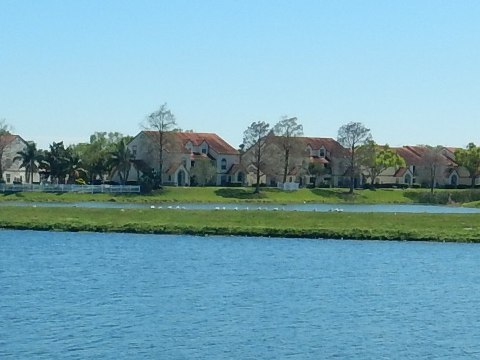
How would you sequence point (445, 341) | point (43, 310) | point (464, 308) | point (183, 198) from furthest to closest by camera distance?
1. point (183, 198)
2. point (464, 308)
3. point (43, 310)
4. point (445, 341)

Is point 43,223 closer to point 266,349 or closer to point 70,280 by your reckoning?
point 70,280

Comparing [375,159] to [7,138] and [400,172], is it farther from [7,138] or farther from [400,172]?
[7,138]

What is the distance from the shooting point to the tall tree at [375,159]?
127062 mm

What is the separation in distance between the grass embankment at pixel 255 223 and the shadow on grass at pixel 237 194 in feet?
128

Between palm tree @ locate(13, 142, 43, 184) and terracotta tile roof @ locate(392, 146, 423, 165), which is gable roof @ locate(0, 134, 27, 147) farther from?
terracotta tile roof @ locate(392, 146, 423, 165)

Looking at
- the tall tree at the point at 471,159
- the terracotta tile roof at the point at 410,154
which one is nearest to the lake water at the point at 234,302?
the tall tree at the point at 471,159

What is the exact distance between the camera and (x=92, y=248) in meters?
46.8

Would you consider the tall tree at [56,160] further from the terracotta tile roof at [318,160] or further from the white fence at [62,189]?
the terracotta tile roof at [318,160]

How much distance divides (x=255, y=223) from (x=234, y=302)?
29.8m

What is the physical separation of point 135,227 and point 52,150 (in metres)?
59.6

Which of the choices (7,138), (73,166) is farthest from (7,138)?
(73,166)

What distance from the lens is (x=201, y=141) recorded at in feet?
431

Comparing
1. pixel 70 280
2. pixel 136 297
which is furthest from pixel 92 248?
pixel 136 297

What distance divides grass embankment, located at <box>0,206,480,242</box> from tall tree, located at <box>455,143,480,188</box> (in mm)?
70377
